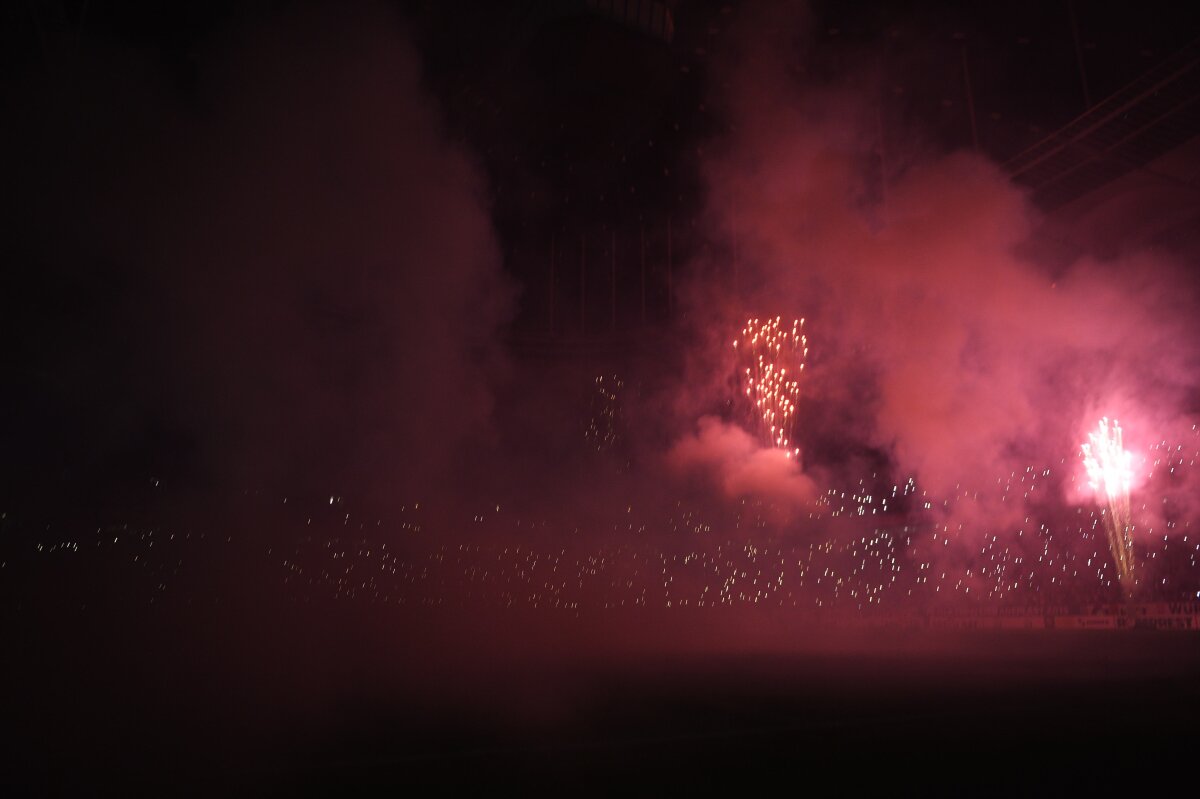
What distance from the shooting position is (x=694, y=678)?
5.28m

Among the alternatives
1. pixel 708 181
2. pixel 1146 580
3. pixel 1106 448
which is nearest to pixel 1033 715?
pixel 708 181

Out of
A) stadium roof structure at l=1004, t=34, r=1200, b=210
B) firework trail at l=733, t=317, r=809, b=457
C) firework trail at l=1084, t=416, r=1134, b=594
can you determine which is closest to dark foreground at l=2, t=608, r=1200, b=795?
firework trail at l=1084, t=416, r=1134, b=594

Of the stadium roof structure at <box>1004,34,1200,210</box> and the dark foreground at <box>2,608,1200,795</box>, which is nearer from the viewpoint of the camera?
the dark foreground at <box>2,608,1200,795</box>

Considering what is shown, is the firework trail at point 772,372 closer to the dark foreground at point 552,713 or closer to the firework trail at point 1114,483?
the dark foreground at point 552,713

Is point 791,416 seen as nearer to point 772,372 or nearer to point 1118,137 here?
point 772,372

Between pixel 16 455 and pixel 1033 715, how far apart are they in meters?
5.53

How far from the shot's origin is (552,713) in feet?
12.6

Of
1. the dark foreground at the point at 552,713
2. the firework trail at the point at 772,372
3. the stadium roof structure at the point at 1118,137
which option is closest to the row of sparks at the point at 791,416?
the firework trail at the point at 772,372

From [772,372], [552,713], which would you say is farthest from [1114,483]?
[552,713]

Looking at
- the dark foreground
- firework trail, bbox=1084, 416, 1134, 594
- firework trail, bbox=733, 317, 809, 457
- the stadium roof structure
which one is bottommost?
the dark foreground

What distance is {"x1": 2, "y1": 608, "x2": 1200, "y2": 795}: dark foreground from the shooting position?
267 cm

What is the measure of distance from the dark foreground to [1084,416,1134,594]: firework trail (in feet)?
7.13

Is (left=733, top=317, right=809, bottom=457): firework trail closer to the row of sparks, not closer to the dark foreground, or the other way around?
the row of sparks

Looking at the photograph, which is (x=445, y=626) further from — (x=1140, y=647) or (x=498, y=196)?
(x=1140, y=647)
